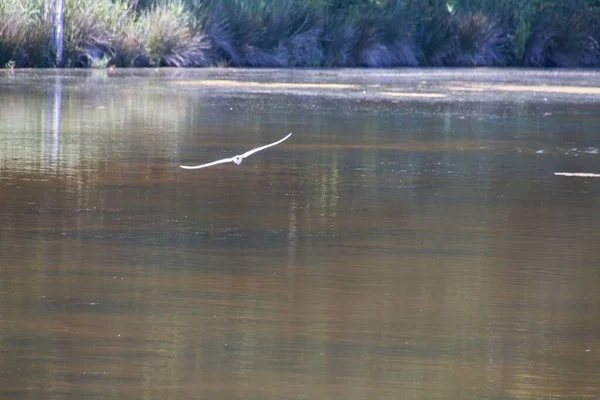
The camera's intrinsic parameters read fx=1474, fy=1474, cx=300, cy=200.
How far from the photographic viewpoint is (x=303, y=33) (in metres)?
36.3

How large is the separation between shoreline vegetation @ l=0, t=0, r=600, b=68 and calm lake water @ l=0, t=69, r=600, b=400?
1437 cm

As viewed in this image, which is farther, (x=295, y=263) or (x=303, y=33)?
(x=303, y=33)

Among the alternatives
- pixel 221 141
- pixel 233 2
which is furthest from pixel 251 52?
pixel 221 141

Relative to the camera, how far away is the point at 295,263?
25.9 ft

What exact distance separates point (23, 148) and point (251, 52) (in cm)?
2194

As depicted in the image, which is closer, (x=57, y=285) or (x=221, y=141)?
(x=57, y=285)

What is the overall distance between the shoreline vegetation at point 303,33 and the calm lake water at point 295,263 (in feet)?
47.2

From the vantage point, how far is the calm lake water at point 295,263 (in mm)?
5707

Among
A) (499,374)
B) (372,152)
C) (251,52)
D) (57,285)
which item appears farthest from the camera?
(251,52)

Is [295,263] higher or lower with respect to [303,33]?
lower

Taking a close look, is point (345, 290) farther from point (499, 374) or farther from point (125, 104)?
point (125, 104)

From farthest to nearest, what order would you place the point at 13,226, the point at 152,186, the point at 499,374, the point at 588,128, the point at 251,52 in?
the point at 251,52 → the point at 588,128 → the point at 152,186 → the point at 13,226 → the point at 499,374

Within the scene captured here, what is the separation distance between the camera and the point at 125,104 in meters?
19.4

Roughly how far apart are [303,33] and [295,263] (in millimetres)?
28736
